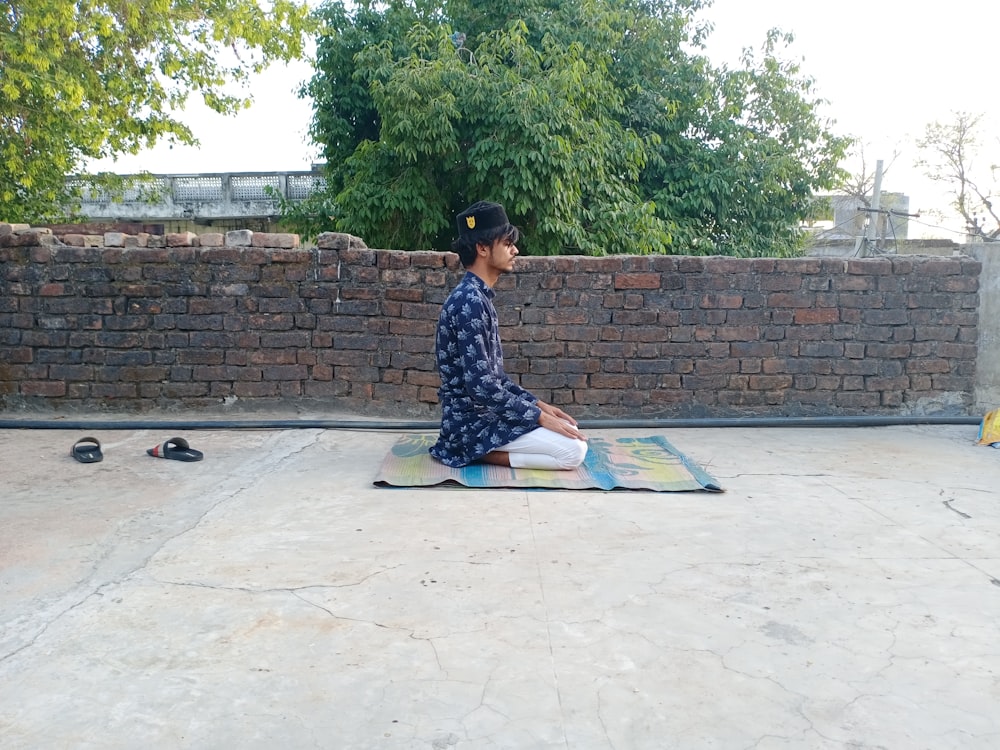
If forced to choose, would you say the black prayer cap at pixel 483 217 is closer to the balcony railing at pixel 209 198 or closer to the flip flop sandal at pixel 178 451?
the flip flop sandal at pixel 178 451

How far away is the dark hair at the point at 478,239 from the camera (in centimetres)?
420

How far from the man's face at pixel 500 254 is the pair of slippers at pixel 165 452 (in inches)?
72.5

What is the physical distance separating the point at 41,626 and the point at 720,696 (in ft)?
6.08

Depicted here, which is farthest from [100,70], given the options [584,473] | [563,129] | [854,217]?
[854,217]

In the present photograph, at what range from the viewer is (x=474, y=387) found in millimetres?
4172

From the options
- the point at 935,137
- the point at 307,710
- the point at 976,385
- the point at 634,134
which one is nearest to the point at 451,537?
the point at 307,710

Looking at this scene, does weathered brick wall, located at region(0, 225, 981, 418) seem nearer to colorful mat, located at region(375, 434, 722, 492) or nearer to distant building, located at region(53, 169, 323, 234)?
colorful mat, located at region(375, 434, 722, 492)

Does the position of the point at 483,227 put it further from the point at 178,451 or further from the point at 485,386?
the point at 178,451

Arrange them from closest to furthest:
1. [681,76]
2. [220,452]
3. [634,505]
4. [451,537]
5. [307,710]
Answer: [307,710] < [451,537] < [634,505] < [220,452] < [681,76]

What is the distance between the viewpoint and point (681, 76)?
11555 millimetres

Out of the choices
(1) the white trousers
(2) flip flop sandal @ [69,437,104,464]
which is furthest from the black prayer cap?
(2) flip flop sandal @ [69,437,104,464]

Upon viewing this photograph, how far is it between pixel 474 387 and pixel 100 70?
23.4 feet

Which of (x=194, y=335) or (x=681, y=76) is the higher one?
(x=681, y=76)

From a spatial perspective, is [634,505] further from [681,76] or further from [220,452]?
[681,76]
